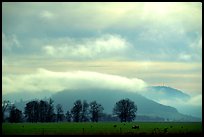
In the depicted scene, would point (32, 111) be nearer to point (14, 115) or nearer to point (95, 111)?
point (14, 115)

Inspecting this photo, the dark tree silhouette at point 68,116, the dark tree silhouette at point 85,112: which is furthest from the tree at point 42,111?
the dark tree silhouette at point 85,112

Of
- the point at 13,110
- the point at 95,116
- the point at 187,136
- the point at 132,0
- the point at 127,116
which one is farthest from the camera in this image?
the point at 95,116

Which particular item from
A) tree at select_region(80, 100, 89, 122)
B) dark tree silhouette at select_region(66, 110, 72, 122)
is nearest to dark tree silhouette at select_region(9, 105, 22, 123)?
dark tree silhouette at select_region(66, 110, 72, 122)

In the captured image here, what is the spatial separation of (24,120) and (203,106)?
Answer: 254 ft

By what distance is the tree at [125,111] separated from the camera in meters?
87.8

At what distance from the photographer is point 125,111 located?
8838 cm

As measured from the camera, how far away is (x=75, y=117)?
95312 millimetres

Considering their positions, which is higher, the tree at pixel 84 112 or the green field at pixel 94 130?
the tree at pixel 84 112

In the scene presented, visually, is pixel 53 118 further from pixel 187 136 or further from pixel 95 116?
pixel 187 136

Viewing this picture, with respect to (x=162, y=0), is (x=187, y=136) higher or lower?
lower

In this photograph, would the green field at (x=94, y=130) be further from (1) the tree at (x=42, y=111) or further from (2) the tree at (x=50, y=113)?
(1) the tree at (x=42, y=111)

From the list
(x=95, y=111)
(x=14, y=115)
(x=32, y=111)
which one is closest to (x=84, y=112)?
(x=95, y=111)

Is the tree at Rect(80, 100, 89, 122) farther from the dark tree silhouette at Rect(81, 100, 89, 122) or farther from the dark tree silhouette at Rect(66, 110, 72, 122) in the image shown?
the dark tree silhouette at Rect(66, 110, 72, 122)

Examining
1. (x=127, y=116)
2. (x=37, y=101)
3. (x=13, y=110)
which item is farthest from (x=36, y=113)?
(x=127, y=116)
